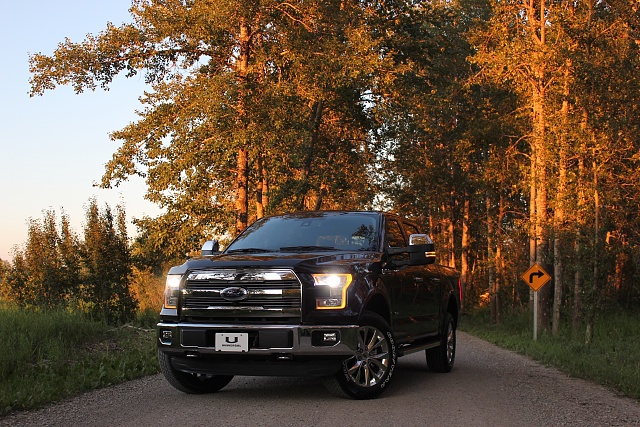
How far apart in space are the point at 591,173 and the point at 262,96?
33.5 ft

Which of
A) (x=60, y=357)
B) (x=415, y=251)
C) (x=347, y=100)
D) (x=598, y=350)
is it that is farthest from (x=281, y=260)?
(x=347, y=100)

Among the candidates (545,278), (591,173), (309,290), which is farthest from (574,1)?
(309,290)

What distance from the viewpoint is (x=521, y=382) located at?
1057cm

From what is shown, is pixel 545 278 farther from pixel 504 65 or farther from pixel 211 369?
pixel 211 369

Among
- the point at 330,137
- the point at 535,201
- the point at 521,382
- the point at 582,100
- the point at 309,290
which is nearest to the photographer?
the point at 309,290

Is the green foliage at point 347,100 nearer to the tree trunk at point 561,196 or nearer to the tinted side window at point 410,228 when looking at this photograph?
the tree trunk at point 561,196

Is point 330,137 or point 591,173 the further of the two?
point 330,137

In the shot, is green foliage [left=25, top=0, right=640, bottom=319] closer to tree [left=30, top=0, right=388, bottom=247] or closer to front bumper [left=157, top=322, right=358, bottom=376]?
tree [left=30, top=0, right=388, bottom=247]

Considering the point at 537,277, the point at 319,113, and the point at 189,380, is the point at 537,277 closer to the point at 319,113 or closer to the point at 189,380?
the point at 319,113

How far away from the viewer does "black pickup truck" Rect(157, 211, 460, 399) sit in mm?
7832

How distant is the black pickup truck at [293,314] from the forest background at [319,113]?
10832mm

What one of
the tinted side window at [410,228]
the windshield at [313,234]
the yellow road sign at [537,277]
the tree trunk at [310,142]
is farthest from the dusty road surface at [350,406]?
the tree trunk at [310,142]

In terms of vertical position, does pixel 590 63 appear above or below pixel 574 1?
below

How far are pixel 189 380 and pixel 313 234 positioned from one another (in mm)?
2184
